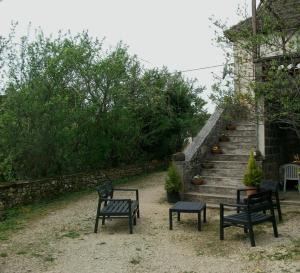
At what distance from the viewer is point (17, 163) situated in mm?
10500

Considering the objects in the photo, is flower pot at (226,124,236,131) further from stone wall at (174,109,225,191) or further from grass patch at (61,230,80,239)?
grass patch at (61,230,80,239)

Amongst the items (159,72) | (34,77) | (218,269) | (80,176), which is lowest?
(218,269)

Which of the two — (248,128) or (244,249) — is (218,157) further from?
(244,249)

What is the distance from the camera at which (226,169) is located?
416 inches

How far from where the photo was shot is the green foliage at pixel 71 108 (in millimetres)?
10062

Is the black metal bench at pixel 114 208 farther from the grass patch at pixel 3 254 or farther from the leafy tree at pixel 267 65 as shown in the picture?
the leafy tree at pixel 267 65

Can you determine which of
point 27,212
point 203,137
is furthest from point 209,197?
point 27,212

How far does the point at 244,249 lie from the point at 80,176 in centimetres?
717

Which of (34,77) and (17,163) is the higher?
(34,77)

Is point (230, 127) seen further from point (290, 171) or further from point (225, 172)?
point (290, 171)

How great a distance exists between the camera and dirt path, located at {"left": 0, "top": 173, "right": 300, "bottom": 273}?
5.29 m

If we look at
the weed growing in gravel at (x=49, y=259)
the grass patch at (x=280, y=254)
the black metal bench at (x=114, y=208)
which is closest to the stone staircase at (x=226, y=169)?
the black metal bench at (x=114, y=208)

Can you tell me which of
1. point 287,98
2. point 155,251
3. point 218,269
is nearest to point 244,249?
point 218,269

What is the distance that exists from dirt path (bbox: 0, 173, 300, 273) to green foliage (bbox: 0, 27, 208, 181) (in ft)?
9.12
